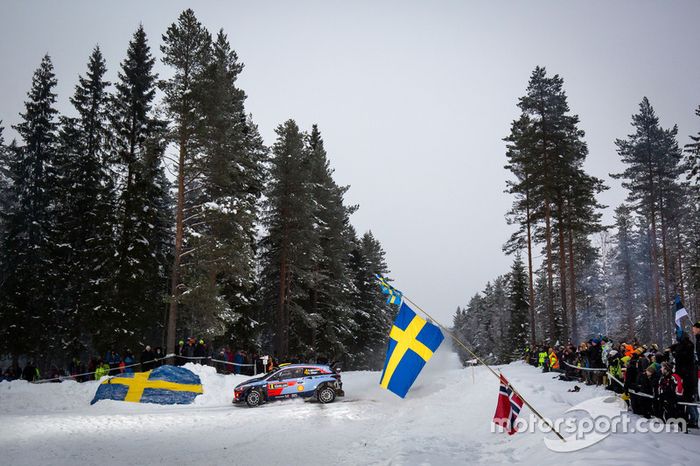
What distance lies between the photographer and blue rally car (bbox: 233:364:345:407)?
17.9 m

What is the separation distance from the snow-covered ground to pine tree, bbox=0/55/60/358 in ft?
38.9

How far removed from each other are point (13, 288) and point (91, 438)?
67.7 ft

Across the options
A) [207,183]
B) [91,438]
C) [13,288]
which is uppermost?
[207,183]

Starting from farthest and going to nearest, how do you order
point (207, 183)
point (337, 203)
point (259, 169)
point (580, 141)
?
point (337, 203) → point (259, 169) → point (580, 141) → point (207, 183)

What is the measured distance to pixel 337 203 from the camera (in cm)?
4031

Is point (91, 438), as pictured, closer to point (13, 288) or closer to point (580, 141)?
point (13, 288)

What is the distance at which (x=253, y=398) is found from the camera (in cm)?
1777

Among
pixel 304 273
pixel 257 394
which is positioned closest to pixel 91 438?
pixel 257 394

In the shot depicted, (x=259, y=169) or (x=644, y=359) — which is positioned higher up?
(x=259, y=169)

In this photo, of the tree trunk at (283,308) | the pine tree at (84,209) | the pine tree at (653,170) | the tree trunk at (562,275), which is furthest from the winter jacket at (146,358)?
the pine tree at (653,170)

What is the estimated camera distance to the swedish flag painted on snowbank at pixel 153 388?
57.5 feet

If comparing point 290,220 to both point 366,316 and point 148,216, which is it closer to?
point 148,216

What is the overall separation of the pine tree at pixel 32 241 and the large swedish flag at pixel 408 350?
25.3 metres

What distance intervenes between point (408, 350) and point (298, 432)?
4.22 meters
